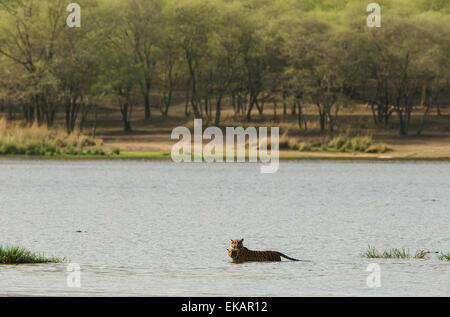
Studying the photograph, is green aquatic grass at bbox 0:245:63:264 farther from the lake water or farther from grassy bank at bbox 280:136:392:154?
grassy bank at bbox 280:136:392:154

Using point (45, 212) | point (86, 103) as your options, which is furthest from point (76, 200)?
point (86, 103)

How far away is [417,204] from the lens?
3822 centimetres

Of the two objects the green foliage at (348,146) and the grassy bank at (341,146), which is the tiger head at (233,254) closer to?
the grassy bank at (341,146)

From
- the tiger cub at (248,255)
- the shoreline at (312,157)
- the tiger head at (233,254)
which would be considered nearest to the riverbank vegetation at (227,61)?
the shoreline at (312,157)

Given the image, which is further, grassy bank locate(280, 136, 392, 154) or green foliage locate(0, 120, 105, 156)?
grassy bank locate(280, 136, 392, 154)

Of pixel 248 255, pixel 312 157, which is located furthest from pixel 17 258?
pixel 312 157

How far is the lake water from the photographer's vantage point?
1661 cm

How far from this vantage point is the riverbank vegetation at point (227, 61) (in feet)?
275

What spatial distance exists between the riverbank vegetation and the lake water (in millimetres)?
23957

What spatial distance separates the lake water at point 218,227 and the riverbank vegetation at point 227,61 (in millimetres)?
23957

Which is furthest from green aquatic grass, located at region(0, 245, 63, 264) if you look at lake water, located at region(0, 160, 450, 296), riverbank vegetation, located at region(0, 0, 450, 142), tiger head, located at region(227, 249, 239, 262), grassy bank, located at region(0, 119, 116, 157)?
riverbank vegetation, located at region(0, 0, 450, 142)

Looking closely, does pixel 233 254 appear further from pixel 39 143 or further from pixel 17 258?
pixel 39 143

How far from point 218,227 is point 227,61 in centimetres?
6903
